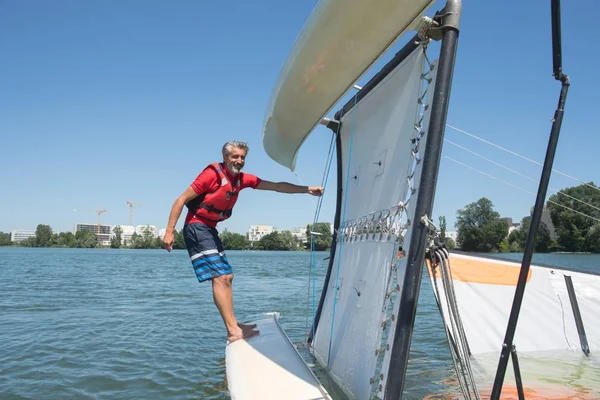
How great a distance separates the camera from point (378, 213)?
11.2ft

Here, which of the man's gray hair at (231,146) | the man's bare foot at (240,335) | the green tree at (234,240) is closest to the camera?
the man's gray hair at (231,146)

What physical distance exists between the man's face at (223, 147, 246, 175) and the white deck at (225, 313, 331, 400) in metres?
1.60

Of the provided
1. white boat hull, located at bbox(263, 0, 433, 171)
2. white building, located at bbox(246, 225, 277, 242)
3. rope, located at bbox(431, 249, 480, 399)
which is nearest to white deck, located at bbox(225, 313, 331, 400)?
rope, located at bbox(431, 249, 480, 399)

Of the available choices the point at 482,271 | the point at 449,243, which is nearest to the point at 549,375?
the point at 482,271

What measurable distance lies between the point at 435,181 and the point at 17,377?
4.93 meters

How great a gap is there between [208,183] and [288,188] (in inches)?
31.9

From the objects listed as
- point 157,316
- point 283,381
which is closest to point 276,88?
point 283,381

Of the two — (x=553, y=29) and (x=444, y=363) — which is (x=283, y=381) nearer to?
(x=553, y=29)

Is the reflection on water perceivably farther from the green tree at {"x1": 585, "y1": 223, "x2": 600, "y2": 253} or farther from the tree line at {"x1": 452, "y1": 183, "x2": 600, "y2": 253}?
the green tree at {"x1": 585, "y1": 223, "x2": 600, "y2": 253}

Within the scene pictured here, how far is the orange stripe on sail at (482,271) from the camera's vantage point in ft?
17.1

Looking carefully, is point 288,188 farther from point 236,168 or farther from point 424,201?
point 424,201

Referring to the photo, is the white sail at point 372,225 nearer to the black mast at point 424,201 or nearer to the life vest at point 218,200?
the black mast at point 424,201

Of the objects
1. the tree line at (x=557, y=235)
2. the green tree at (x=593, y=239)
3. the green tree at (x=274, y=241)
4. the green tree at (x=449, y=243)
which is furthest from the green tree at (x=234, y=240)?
the green tree at (x=593, y=239)

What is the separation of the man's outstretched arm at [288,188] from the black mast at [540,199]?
2518 mm
